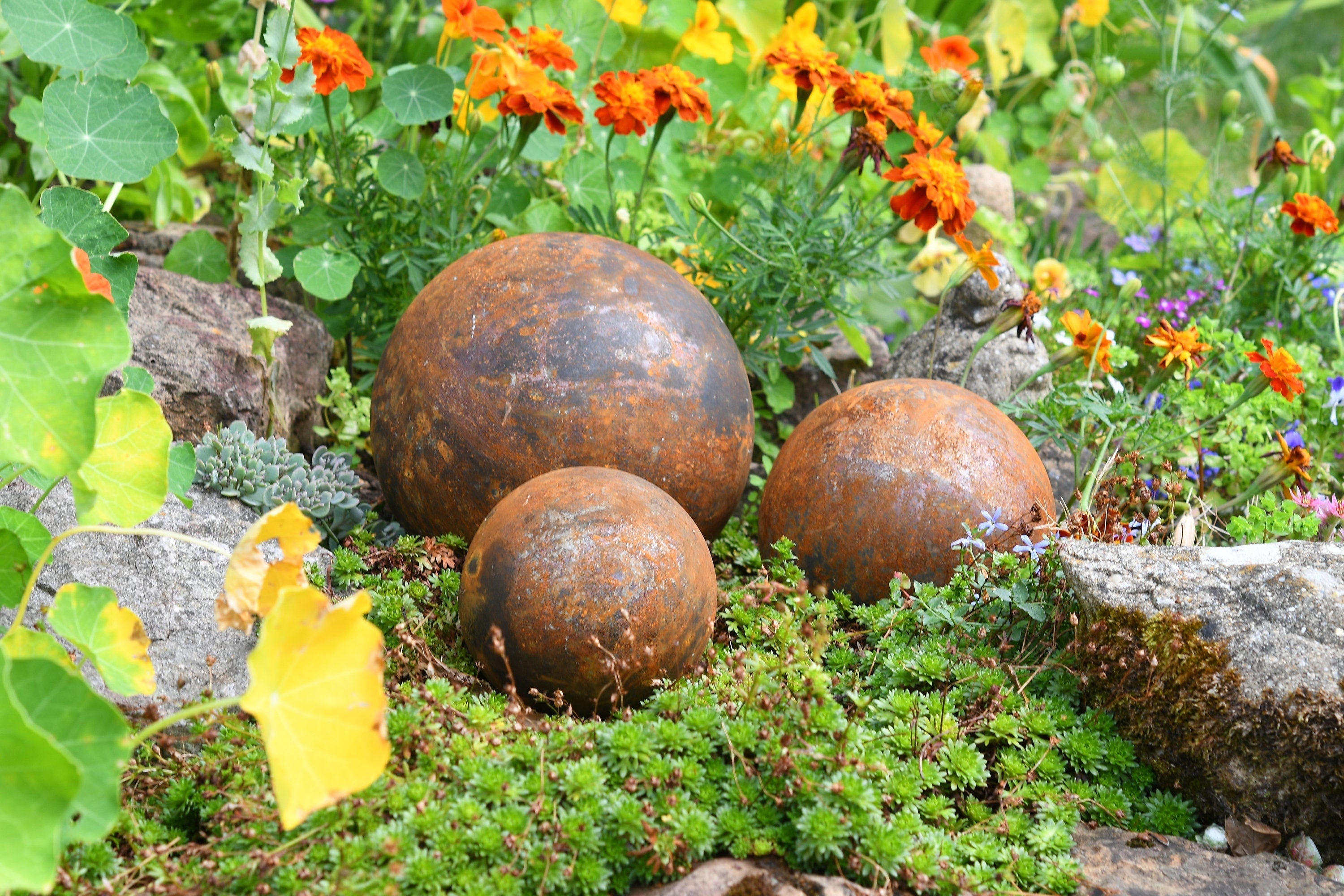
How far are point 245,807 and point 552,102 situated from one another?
230 centimetres

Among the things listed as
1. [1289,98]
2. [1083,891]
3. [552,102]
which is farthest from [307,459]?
[1289,98]

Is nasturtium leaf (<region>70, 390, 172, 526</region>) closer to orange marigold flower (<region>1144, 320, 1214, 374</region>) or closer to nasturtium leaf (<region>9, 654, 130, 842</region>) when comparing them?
nasturtium leaf (<region>9, 654, 130, 842</region>)

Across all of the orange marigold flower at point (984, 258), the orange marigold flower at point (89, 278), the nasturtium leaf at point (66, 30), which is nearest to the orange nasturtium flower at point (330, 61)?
the nasturtium leaf at point (66, 30)

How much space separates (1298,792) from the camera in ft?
7.56

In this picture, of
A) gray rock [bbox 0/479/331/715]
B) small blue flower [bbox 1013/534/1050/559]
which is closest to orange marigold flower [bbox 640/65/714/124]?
small blue flower [bbox 1013/534/1050/559]

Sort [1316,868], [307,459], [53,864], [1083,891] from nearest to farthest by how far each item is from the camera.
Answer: [53,864], [1083,891], [1316,868], [307,459]

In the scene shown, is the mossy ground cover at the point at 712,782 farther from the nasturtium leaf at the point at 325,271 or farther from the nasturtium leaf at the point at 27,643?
the nasturtium leaf at the point at 325,271

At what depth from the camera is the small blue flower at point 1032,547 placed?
275 cm

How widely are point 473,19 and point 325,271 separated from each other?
1.00m

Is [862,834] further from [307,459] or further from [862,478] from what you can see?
[307,459]

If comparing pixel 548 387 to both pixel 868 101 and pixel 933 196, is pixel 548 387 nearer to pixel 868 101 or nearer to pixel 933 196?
pixel 933 196

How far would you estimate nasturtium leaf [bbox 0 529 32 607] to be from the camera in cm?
228

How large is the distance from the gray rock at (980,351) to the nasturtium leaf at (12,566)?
2995mm

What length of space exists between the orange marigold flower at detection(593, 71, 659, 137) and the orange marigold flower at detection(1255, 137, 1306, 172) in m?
2.44
